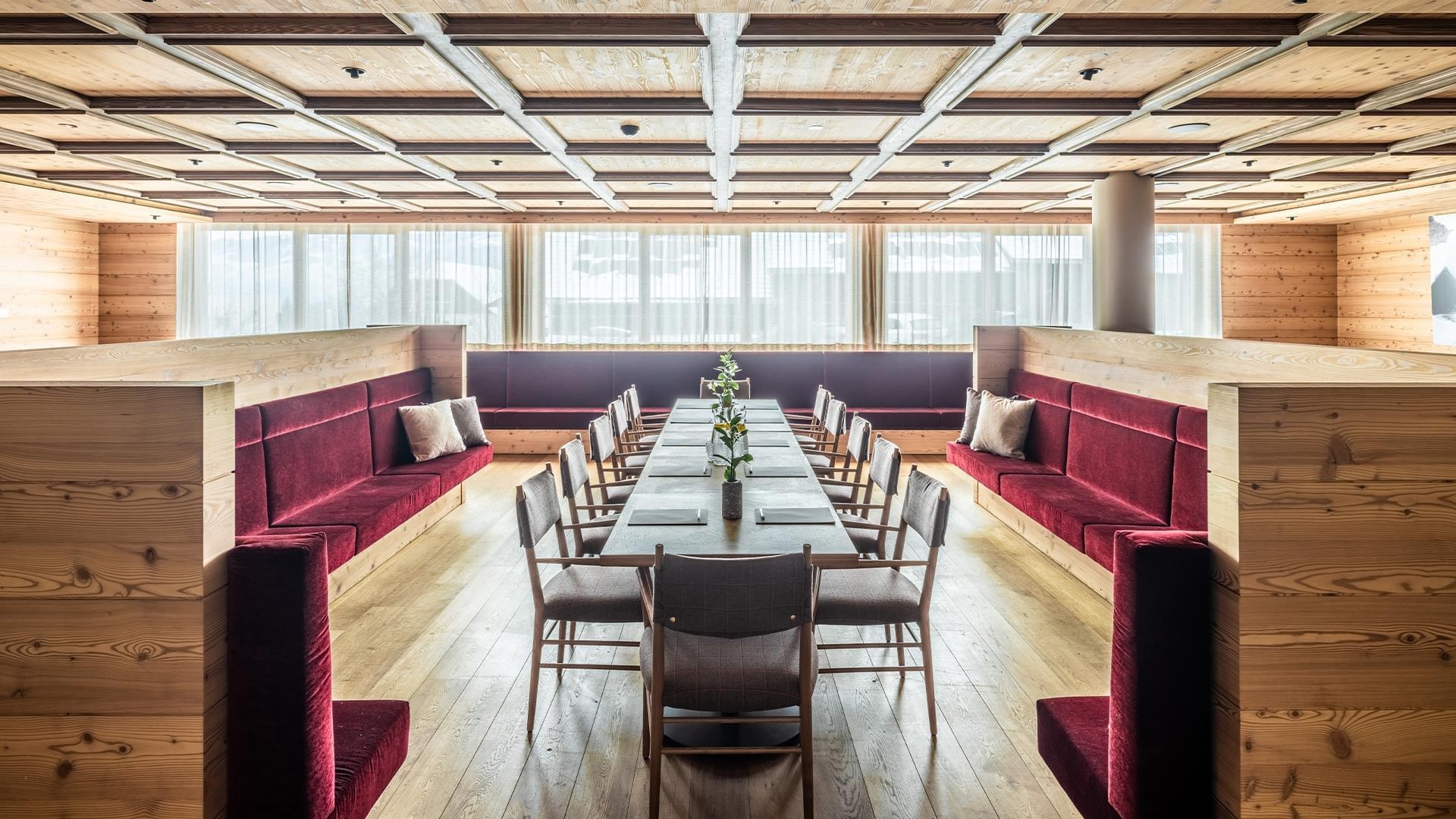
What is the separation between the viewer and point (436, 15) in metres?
3.43

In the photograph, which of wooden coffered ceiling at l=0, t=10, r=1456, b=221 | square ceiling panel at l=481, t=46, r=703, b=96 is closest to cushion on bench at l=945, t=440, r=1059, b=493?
wooden coffered ceiling at l=0, t=10, r=1456, b=221

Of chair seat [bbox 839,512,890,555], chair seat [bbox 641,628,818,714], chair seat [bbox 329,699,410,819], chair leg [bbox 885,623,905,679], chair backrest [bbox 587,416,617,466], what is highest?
chair backrest [bbox 587,416,617,466]

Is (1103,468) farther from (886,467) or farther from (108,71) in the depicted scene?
(108,71)

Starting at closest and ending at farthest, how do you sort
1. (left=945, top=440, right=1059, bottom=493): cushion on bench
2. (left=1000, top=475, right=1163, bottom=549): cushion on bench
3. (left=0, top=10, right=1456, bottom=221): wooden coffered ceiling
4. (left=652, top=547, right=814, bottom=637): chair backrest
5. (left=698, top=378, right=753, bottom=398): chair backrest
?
(left=652, top=547, right=814, bottom=637): chair backrest → (left=0, top=10, right=1456, bottom=221): wooden coffered ceiling → (left=1000, top=475, right=1163, bottom=549): cushion on bench → (left=945, top=440, right=1059, bottom=493): cushion on bench → (left=698, top=378, right=753, bottom=398): chair backrest

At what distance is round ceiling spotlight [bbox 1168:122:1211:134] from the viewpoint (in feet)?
17.0

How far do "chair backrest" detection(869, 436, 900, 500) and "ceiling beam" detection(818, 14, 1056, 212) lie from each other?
1825mm

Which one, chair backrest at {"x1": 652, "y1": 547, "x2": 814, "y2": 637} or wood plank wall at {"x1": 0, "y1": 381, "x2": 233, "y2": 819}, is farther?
chair backrest at {"x1": 652, "y1": 547, "x2": 814, "y2": 637}

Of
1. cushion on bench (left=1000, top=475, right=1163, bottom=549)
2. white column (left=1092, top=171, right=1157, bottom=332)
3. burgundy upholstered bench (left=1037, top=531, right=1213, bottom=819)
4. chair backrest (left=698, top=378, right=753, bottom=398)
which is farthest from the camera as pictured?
chair backrest (left=698, top=378, right=753, bottom=398)

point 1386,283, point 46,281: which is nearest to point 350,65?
point 46,281

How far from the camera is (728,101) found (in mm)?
4660

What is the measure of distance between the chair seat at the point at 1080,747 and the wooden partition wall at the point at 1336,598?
30cm

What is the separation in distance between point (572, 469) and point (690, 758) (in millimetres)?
1481

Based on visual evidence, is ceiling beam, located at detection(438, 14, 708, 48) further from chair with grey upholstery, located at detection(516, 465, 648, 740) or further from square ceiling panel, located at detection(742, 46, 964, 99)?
chair with grey upholstery, located at detection(516, 465, 648, 740)

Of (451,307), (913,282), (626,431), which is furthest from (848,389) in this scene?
(451,307)
